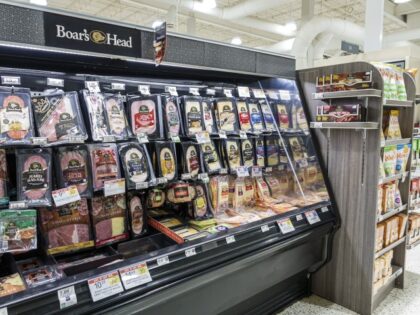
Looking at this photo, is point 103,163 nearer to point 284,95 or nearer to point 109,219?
point 109,219

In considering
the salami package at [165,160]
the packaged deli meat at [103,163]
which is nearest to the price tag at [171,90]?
the salami package at [165,160]

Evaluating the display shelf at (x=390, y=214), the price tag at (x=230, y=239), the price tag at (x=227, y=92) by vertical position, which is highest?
the price tag at (x=227, y=92)

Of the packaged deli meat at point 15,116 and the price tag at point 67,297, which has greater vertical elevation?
the packaged deli meat at point 15,116

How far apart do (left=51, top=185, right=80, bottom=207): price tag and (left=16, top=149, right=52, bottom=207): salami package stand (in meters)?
0.03

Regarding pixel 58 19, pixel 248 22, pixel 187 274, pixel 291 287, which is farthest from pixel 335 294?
pixel 248 22

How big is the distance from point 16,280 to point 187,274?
77cm

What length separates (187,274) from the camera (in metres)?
1.70

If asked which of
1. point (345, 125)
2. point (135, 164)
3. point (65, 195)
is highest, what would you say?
point (345, 125)

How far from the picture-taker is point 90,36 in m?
1.61

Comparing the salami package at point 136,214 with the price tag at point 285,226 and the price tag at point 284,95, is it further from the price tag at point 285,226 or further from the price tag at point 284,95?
the price tag at point 284,95

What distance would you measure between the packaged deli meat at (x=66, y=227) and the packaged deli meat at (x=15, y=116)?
1.47 feet

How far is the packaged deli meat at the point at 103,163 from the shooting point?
1754 mm

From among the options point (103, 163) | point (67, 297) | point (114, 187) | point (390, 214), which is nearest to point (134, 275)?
point (67, 297)

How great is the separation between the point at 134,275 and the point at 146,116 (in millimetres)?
920
